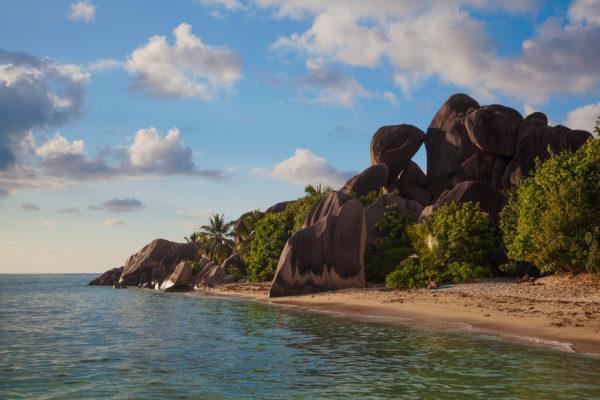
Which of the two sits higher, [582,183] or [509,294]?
[582,183]

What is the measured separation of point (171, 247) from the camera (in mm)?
78188

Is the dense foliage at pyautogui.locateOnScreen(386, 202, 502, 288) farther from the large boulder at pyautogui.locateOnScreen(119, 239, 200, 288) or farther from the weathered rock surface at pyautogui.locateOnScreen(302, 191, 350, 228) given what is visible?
the large boulder at pyautogui.locateOnScreen(119, 239, 200, 288)

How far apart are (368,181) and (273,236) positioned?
36.5 ft

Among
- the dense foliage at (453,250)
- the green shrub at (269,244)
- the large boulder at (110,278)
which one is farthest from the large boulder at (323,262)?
the large boulder at (110,278)

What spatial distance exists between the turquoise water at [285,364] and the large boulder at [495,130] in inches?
1484

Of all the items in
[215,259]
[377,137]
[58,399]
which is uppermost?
[377,137]

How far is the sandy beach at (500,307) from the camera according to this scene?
1780 centimetres

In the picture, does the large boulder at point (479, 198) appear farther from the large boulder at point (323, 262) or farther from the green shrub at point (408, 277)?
the large boulder at point (323, 262)

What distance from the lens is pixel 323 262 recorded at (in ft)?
119

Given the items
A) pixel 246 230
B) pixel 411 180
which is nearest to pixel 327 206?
pixel 411 180

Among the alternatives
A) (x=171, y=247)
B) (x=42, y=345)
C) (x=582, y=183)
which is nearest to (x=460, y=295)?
(x=582, y=183)

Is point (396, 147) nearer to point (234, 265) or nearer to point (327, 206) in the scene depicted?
point (234, 265)

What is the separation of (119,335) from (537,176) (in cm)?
2218

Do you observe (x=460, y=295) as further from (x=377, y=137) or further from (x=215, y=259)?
(x=215, y=259)
